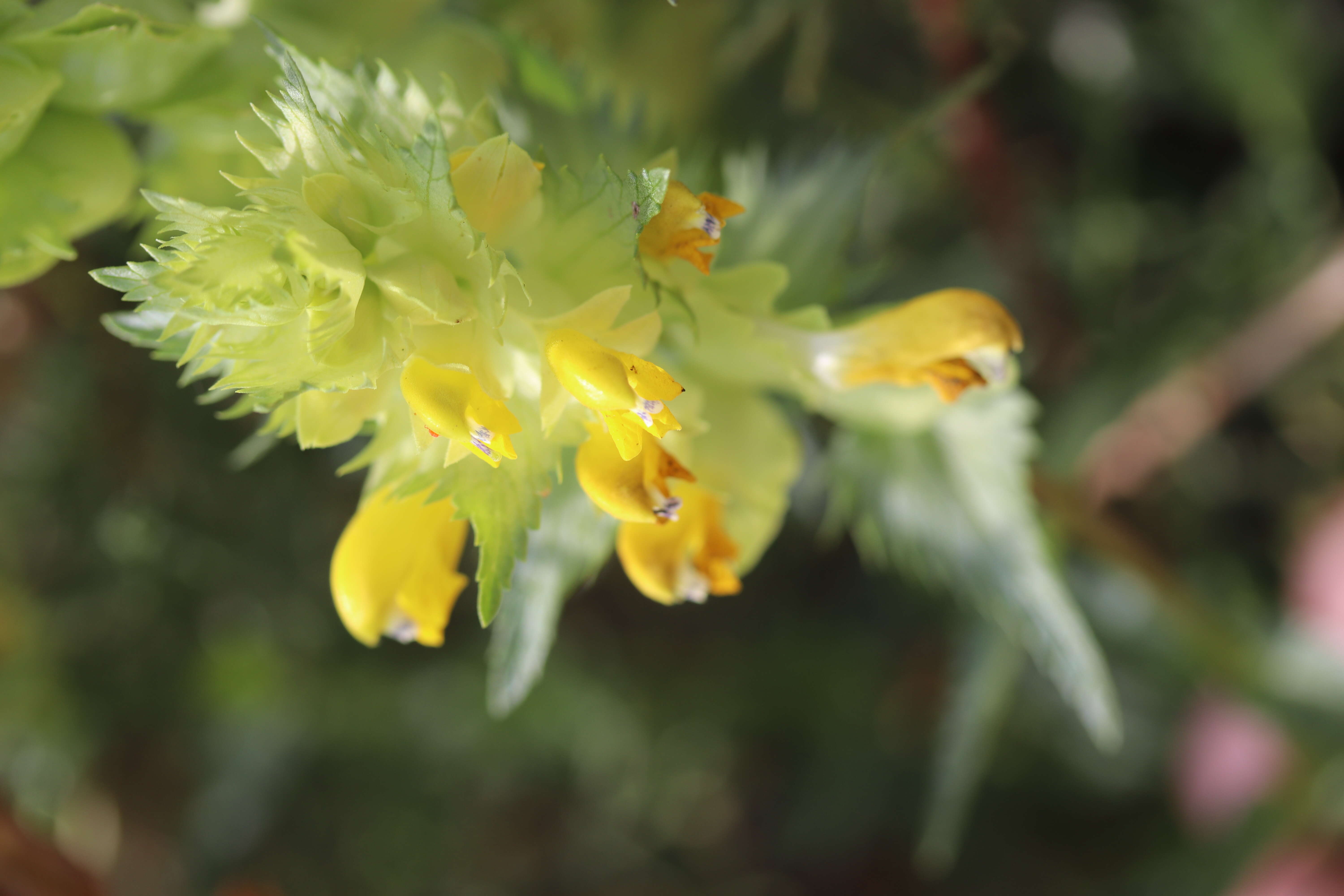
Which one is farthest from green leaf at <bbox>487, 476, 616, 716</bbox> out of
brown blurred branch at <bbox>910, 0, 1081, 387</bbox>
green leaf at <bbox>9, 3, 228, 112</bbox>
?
brown blurred branch at <bbox>910, 0, 1081, 387</bbox>

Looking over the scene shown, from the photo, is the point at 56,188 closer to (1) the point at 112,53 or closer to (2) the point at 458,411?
(1) the point at 112,53

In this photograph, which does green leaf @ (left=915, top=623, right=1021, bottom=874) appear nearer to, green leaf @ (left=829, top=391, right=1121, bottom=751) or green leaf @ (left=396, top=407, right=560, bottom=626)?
green leaf @ (left=829, top=391, right=1121, bottom=751)

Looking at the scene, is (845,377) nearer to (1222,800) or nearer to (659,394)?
(659,394)

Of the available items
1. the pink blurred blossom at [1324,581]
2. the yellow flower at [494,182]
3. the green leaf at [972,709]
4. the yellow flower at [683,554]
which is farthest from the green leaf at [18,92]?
the pink blurred blossom at [1324,581]

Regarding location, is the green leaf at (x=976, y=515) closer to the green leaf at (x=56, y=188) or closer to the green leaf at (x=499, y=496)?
the green leaf at (x=499, y=496)

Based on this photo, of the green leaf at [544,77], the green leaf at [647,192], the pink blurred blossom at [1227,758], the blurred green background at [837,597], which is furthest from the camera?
the pink blurred blossom at [1227,758]

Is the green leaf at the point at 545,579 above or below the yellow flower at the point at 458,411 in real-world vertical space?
below
